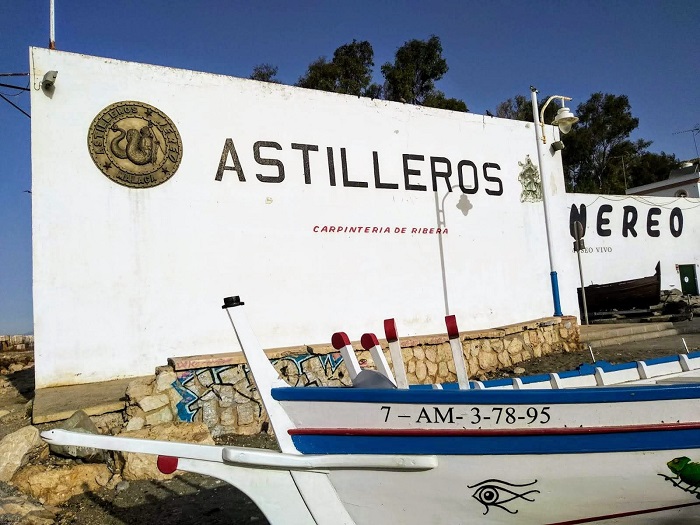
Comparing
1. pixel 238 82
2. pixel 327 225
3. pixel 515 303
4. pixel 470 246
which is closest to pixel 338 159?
pixel 327 225

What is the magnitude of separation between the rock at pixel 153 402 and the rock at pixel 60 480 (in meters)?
0.94

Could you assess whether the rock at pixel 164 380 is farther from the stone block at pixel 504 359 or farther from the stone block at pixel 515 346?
the stone block at pixel 515 346

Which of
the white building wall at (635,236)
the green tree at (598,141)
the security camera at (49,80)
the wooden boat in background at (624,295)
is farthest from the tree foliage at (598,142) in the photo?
the security camera at (49,80)

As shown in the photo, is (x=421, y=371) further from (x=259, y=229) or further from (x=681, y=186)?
(x=681, y=186)

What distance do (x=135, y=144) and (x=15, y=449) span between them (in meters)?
4.48

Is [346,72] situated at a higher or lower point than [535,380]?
higher

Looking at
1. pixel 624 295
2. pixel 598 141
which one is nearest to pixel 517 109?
pixel 598 141

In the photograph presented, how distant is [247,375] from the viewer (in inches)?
273

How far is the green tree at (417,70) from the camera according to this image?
26984mm

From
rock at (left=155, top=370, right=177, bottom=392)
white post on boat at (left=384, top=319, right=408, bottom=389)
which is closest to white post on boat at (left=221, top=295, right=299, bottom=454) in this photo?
white post on boat at (left=384, top=319, right=408, bottom=389)

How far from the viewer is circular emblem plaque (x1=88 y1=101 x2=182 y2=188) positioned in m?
7.35

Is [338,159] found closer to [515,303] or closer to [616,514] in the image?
[515,303]

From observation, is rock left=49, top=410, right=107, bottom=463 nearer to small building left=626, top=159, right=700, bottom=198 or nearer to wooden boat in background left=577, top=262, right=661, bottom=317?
wooden boat in background left=577, top=262, right=661, bottom=317

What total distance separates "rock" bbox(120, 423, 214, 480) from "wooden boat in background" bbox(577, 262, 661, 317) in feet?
37.4
